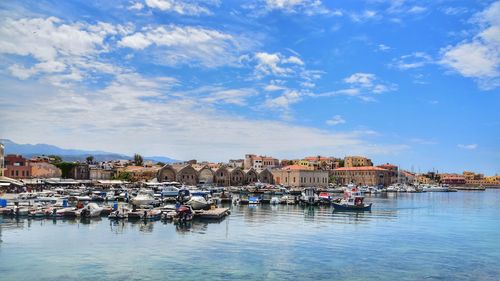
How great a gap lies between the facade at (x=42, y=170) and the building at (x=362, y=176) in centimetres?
9238

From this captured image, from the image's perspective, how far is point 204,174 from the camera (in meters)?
135

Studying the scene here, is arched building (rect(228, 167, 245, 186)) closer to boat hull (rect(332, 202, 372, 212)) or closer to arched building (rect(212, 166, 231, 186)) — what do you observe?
arched building (rect(212, 166, 231, 186))

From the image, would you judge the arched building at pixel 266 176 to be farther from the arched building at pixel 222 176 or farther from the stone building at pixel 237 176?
the arched building at pixel 222 176

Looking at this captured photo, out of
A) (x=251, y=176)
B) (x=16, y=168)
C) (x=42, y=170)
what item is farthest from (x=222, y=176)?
(x=16, y=168)

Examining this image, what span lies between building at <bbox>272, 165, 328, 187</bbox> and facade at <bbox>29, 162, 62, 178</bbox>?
208ft

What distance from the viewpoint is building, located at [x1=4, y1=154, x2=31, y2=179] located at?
318 ft

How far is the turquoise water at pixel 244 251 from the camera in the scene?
23906 millimetres

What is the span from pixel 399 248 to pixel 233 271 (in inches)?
539

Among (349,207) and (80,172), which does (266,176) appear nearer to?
(80,172)

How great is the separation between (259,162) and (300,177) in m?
32.7

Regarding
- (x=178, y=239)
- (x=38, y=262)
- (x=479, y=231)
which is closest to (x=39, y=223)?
(x=178, y=239)

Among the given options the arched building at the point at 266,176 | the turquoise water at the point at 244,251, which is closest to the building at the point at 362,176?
the arched building at the point at 266,176

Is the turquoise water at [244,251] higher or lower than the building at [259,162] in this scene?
lower

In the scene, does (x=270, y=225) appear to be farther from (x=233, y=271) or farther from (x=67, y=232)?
(x=233, y=271)
